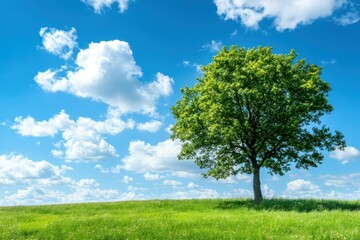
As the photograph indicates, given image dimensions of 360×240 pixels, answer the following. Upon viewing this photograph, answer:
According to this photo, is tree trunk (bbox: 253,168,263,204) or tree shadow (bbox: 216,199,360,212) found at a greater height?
tree trunk (bbox: 253,168,263,204)

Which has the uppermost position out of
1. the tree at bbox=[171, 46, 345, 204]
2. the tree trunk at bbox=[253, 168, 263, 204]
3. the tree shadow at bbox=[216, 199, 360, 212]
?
the tree at bbox=[171, 46, 345, 204]

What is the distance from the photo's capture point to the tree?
120ft

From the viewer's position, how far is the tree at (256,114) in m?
36.5

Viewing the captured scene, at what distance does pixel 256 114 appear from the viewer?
3791 centimetres

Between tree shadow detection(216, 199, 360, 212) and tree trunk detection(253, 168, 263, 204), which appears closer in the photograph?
tree shadow detection(216, 199, 360, 212)

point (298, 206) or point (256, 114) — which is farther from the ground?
point (256, 114)

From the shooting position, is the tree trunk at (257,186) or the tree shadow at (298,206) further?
the tree trunk at (257,186)

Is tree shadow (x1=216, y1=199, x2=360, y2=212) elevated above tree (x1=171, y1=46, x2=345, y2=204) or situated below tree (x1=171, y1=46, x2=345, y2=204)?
below

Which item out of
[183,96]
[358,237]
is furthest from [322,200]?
[358,237]

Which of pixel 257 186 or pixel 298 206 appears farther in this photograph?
pixel 257 186

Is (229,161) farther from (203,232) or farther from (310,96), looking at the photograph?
(203,232)

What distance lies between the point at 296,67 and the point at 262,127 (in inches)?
299

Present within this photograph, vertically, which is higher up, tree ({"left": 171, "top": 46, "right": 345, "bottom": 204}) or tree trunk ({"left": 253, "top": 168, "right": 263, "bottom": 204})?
tree ({"left": 171, "top": 46, "right": 345, "bottom": 204})

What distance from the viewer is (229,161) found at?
3903 cm
